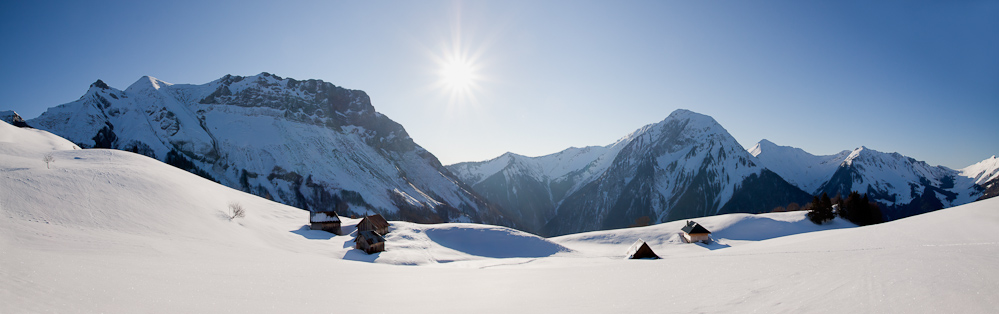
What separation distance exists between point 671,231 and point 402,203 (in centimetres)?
11478

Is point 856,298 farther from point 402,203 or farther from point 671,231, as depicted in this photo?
point 402,203

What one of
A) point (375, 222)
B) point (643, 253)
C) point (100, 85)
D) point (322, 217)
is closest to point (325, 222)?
point (322, 217)

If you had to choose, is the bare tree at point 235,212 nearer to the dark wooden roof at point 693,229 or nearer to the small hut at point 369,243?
the small hut at point 369,243

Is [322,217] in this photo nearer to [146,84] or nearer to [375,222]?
[375,222]

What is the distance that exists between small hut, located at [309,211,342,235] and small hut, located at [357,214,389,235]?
3.70 metres

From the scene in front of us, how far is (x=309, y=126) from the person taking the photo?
18925cm

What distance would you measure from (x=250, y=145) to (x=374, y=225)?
464ft

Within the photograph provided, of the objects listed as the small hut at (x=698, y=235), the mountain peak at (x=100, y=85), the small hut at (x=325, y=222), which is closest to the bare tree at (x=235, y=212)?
the small hut at (x=325, y=222)

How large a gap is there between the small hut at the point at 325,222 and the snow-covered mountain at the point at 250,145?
8758 cm

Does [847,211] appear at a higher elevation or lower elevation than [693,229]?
higher

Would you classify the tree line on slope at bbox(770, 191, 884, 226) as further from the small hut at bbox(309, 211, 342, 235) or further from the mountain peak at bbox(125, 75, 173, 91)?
the mountain peak at bbox(125, 75, 173, 91)

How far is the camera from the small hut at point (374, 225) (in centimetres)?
5531

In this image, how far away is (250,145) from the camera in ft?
540

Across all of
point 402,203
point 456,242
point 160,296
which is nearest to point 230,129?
point 402,203
